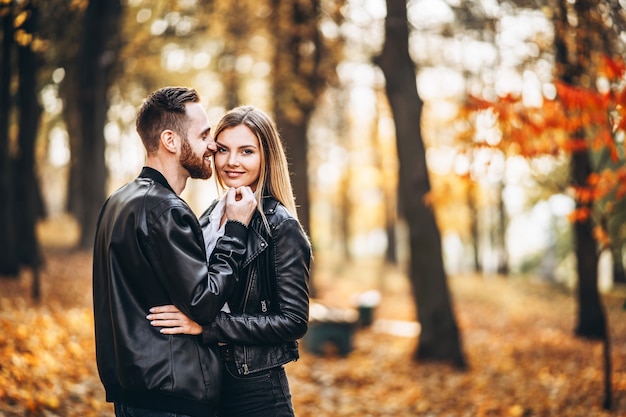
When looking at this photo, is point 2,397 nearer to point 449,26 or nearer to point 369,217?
point 449,26

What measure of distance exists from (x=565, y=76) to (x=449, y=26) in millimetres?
2686

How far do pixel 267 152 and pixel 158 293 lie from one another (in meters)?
0.97

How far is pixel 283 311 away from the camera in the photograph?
280cm

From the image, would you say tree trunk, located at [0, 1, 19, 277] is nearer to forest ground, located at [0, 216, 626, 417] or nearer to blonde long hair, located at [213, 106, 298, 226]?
forest ground, located at [0, 216, 626, 417]

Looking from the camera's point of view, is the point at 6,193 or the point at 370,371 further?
the point at 6,193

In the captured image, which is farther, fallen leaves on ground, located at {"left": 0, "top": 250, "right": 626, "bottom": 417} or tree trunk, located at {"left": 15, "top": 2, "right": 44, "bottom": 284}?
tree trunk, located at {"left": 15, "top": 2, "right": 44, "bottom": 284}

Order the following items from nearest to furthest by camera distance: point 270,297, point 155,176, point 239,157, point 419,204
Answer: point 155,176, point 270,297, point 239,157, point 419,204

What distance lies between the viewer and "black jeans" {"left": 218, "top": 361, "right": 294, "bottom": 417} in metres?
2.80

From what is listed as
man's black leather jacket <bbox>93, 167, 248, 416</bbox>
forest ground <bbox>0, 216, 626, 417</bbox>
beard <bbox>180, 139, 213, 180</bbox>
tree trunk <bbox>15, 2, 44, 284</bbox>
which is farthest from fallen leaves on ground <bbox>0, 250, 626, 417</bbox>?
beard <bbox>180, 139, 213, 180</bbox>

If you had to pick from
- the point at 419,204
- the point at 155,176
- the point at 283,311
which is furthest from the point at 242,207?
the point at 419,204

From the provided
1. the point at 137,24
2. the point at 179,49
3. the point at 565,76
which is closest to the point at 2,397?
the point at 565,76

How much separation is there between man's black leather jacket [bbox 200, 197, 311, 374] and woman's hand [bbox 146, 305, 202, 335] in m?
0.17

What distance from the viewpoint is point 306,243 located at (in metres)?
2.93

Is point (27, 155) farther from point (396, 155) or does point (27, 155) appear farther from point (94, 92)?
point (396, 155)
